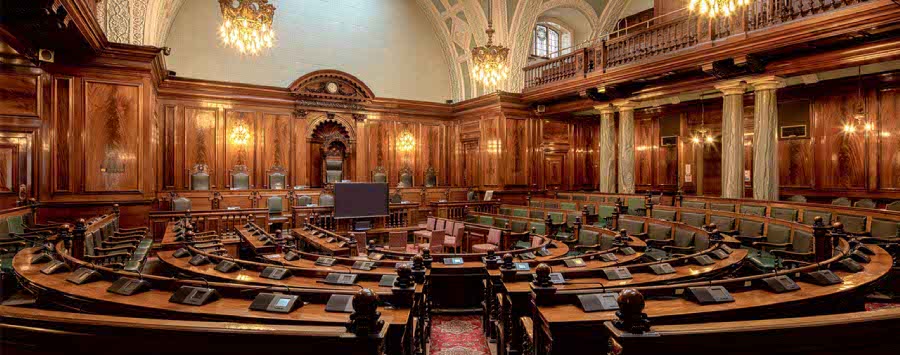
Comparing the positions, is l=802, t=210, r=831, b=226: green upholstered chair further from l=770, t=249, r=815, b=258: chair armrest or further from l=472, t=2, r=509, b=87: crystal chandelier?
l=472, t=2, r=509, b=87: crystal chandelier

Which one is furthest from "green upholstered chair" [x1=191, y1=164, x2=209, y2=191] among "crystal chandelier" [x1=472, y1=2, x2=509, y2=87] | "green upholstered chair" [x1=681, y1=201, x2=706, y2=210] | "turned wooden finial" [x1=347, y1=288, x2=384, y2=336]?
"turned wooden finial" [x1=347, y1=288, x2=384, y2=336]

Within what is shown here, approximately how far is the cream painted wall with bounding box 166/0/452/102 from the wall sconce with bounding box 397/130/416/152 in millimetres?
1343

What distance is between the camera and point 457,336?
422cm

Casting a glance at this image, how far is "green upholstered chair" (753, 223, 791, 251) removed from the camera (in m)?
5.62

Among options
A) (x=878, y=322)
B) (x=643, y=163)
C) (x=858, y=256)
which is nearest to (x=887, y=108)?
(x=643, y=163)

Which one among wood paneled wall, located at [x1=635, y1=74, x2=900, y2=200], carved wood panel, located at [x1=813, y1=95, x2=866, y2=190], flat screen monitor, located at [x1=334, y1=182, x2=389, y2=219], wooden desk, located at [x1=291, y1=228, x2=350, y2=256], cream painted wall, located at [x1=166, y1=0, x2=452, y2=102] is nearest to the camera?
wooden desk, located at [x1=291, y1=228, x2=350, y2=256]

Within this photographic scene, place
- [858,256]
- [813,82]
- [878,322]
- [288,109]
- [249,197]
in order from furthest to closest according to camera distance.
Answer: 1. [288,109]
2. [249,197]
3. [813,82]
4. [858,256]
5. [878,322]

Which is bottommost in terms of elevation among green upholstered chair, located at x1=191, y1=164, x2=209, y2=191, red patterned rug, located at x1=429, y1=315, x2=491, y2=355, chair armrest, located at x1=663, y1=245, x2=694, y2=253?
red patterned rug, located at x1=429, y1=315, x2=491, y2=355

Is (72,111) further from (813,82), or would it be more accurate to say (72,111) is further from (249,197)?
(813,82)

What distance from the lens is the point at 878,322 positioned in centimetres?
165

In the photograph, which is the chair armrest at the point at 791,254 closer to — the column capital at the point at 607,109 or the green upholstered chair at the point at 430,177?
the column capital at the point at 607,109

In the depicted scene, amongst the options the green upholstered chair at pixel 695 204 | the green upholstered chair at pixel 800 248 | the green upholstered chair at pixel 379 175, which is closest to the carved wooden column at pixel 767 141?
the green upholstered chair at pixel 695 204

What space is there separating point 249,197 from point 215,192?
77 cm

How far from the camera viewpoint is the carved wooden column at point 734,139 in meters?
9.42
